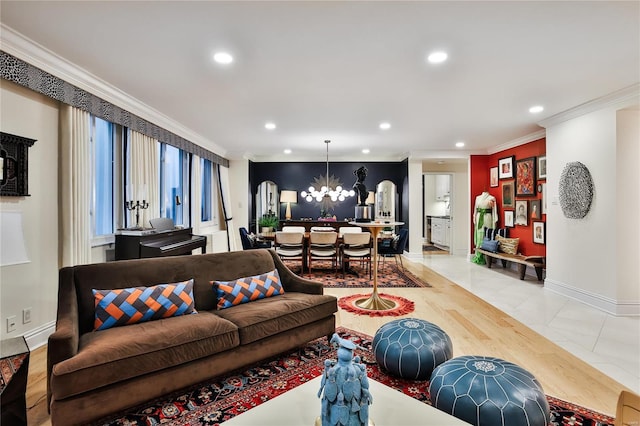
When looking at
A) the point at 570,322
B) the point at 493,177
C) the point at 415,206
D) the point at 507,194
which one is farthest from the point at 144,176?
the point at 493,177

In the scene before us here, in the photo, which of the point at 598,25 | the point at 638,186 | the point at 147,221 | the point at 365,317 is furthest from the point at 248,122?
the point at 638,186

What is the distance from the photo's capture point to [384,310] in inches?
159

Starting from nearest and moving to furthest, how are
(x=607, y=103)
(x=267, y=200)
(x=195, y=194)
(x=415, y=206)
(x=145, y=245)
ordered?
1. (x=145, y=245)
2. (x=607, y=103)
3. (x=195, y=194)
4. (x=415, y=206)
5. (x=267, y=200)

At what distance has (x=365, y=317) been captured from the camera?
382cm

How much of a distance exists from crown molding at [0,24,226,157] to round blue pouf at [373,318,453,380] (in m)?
3.60

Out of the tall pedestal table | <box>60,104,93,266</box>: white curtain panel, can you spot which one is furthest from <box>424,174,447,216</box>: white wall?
<box>60,104,93,266</box>: white curtain panel

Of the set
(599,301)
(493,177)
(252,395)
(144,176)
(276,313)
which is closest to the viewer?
(252,395)

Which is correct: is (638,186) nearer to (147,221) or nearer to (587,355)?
(587,355)

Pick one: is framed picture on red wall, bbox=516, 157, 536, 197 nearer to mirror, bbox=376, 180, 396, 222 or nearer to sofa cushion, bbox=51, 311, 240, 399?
mirror, bbox=376, 180, 396, 222

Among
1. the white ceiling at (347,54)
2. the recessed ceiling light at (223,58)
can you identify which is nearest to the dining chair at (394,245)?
the white ceiling at (347,54)

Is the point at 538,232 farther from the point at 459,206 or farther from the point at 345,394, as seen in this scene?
the point at 345,394

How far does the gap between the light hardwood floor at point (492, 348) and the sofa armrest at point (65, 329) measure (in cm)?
47

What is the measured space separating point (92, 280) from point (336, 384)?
2.06 m

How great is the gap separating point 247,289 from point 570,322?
348cm
